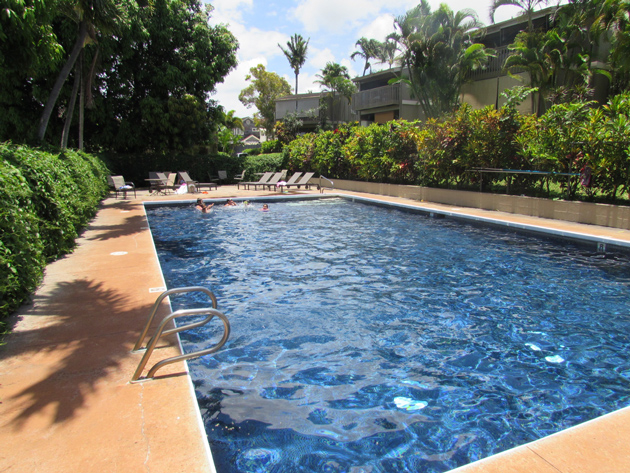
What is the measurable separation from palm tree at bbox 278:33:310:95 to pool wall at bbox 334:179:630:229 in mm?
44224

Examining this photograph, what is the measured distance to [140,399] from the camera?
294cm

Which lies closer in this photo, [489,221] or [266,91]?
[489,221]

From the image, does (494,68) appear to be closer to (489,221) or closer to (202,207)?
(489,221)

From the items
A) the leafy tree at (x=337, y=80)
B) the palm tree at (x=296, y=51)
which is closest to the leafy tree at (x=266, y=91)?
the palm tree at (x=296, y=51)

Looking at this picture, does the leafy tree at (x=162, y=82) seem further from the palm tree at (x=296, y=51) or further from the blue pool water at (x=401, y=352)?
the palm tree at (x=296, y=51)

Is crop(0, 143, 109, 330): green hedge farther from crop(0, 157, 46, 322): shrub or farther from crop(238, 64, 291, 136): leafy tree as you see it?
crop(238, 64, 291, 136): leafy tree

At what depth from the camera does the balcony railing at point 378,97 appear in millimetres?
30734

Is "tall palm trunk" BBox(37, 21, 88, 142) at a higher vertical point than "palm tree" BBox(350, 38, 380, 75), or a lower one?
lower

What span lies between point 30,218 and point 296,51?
57.3 metres

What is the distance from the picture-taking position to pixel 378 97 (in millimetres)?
31781

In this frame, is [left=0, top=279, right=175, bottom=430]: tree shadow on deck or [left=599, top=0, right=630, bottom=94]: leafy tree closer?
[left=0, top=279, right=175, bottom=430]: tree shadow on deck

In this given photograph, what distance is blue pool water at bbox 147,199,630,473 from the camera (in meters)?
3.06

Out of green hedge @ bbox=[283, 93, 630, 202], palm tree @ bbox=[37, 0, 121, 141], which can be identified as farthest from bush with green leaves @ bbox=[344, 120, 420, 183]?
palm tree @ bbox=[37, 0, 121, 141]

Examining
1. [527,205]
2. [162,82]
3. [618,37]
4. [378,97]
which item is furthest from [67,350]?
[378,97]
